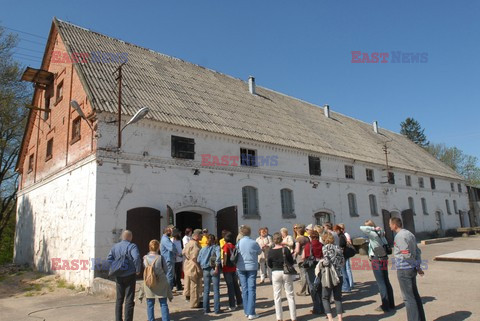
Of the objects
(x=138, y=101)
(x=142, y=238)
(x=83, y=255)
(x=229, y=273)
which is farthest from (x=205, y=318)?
(x=138, y=101)

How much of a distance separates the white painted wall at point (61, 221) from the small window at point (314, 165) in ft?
38.5

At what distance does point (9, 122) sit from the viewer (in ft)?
78.0

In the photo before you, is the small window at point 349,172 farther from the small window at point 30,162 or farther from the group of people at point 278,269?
the small window at point 30,162

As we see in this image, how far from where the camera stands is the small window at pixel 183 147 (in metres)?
13.7

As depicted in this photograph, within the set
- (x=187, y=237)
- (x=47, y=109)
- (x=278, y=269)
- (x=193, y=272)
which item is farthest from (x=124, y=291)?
(x=47, y=109)

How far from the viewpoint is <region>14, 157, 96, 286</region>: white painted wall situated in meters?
11.7

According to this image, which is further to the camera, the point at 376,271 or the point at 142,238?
the point at 142,238

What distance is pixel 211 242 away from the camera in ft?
26.9

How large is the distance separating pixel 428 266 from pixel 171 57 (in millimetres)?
16746

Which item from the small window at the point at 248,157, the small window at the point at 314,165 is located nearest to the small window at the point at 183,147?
the small window at the point at 248,157

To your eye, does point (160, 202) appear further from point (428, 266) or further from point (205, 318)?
point (428, 266)

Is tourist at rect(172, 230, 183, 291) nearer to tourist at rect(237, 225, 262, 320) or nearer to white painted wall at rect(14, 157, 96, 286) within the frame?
white painted wall at rect(14, 157, 96, 286)

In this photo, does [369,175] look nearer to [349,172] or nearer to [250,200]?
[349,172]

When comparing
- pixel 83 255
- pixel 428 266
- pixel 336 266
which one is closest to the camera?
pixel 336 266
